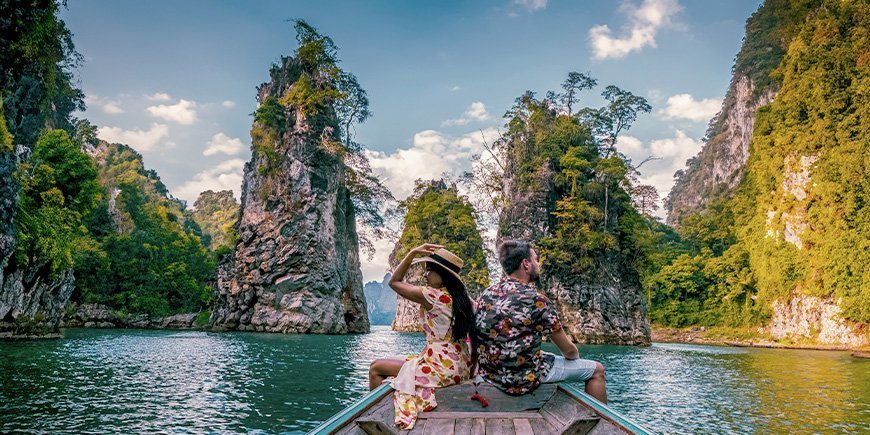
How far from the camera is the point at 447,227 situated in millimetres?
51844

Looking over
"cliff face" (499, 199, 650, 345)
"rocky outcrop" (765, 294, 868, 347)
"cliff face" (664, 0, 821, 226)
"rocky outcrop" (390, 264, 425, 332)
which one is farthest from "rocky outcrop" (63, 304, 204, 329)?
"cliff face" (664, 0, 821, 226)

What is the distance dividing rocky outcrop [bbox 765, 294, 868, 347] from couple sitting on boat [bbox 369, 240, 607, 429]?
37812mm

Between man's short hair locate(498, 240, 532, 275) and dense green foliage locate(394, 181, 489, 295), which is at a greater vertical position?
dense green foliage locate(394, 181, 489, 295)

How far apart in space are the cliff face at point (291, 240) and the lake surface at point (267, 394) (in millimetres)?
20243

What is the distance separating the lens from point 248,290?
127 ft

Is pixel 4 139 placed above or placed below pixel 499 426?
above

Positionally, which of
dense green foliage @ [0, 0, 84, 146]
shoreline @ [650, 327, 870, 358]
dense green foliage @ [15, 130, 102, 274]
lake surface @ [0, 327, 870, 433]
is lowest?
shoreline @ [650, 327, 870, 358]

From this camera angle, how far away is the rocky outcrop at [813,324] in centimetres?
3238

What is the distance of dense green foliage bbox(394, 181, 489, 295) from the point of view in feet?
162

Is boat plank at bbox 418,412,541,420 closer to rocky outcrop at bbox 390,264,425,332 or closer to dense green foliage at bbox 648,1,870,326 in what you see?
dense green foliage at bbox 648,1,870,326

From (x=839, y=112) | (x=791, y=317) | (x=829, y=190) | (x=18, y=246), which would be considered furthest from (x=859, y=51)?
(x=18, y=246)

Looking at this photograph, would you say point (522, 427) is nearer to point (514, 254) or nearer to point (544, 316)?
point (544, 316)

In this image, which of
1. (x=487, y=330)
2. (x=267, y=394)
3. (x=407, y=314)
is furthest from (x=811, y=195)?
(x=487, y=330)

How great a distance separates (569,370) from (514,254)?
112cm
